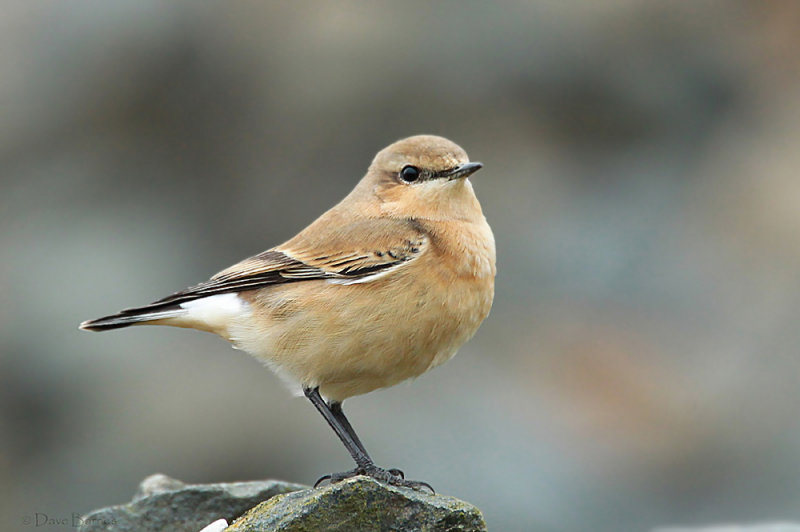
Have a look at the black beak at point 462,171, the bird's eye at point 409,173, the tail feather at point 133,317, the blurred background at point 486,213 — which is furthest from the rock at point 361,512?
the blurred background at point 486,213

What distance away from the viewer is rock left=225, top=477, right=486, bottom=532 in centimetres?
550

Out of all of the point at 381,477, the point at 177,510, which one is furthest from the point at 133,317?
the point at 381,477

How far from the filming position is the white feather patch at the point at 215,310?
692cm

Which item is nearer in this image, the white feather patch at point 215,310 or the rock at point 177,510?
the rock at point 177,510

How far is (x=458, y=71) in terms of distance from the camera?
1625cm

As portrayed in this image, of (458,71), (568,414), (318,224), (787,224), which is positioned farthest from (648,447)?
(318,224)

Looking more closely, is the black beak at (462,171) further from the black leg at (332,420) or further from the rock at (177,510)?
the rock at (177,510)

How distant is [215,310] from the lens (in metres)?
6.95

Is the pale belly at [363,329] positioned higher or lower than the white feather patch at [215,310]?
lower

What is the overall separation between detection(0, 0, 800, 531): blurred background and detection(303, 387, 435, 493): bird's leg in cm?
541

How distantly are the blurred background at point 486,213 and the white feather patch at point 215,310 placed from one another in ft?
18.4

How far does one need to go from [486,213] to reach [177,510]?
9.69 m

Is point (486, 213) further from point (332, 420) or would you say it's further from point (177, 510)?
point (177, 510)

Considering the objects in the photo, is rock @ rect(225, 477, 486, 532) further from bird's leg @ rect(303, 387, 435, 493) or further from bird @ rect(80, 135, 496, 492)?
bird @ rect(80, 135, 496, 492)
